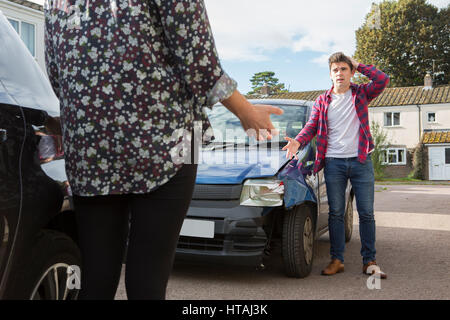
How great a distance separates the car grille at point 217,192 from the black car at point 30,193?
6.28 ft

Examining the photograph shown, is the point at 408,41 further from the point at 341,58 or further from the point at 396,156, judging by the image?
the point at 341,58

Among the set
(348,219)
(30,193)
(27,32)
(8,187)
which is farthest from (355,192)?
(27,32)

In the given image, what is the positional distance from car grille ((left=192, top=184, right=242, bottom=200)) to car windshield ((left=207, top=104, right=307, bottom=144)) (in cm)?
77

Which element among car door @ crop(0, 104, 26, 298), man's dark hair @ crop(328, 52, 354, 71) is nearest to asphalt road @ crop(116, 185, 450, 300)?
man's dark hair @ crop(328, 52, 354, 71)

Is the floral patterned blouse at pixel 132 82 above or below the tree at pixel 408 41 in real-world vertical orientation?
below

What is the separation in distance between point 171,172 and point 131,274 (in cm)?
33

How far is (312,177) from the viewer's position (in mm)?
Result: 4559

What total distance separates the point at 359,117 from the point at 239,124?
46.9 inches

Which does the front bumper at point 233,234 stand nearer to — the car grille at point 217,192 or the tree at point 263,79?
the car grille at point 217,192

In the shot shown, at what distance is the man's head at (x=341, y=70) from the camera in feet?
14.8

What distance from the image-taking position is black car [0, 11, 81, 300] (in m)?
1.71

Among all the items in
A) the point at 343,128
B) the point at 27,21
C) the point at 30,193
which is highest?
the point at 27,21

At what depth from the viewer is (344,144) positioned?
14.6 feet

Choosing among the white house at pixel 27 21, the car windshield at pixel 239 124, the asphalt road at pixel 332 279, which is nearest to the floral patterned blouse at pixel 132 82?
the asphalt road at pixel 332 279
